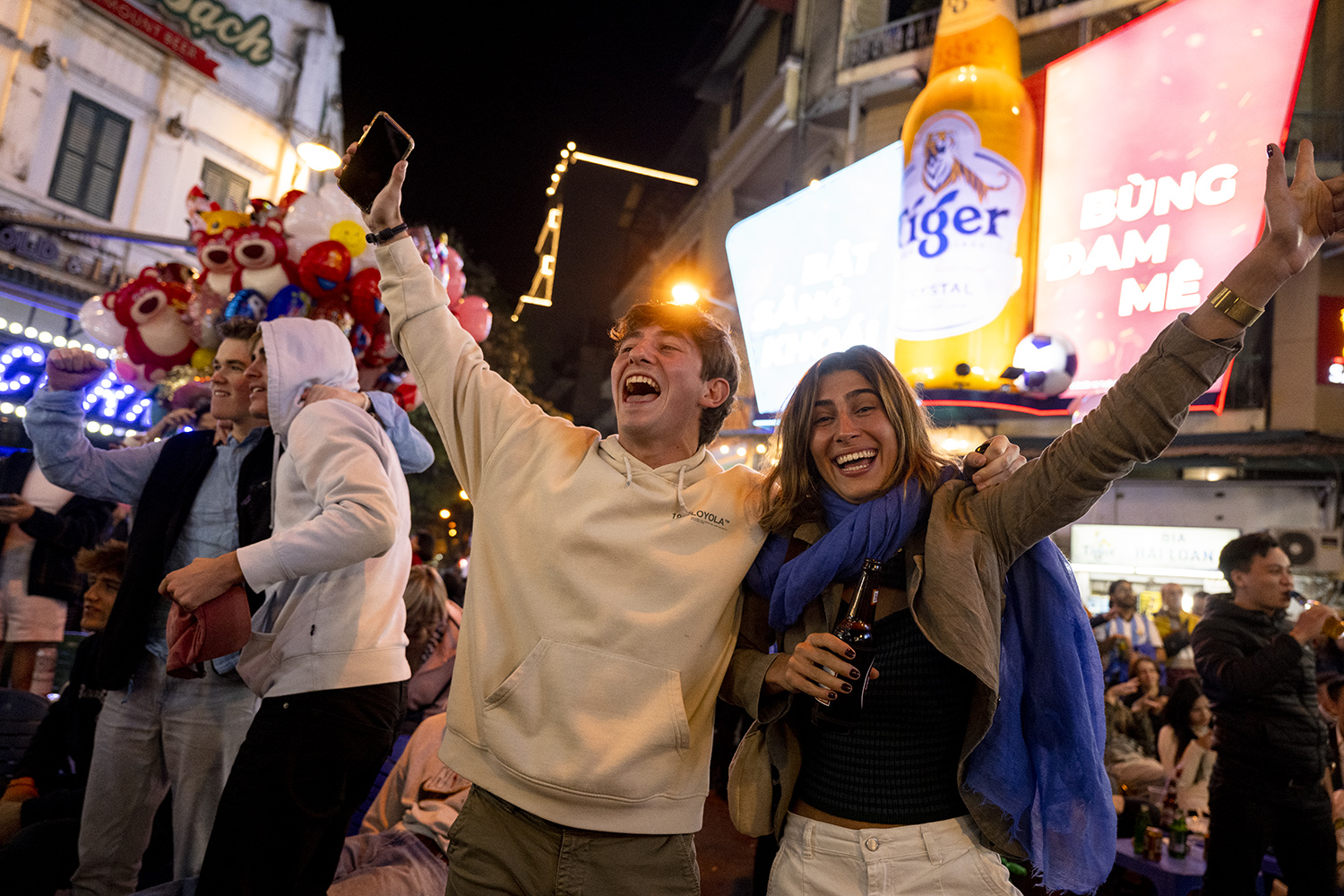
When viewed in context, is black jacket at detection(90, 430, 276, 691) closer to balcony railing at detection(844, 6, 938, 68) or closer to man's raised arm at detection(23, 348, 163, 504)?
man's raised arm at detection(23, 348, 163, 504)

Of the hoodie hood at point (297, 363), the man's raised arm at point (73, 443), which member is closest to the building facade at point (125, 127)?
the man's raised arm at point (73, 443)

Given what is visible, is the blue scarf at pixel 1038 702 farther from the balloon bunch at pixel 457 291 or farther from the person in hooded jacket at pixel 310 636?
the balloon bunch at pixel 457 291

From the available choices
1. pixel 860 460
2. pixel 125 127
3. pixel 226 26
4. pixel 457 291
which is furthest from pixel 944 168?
pixel 226 26

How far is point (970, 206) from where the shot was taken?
9.93 meters

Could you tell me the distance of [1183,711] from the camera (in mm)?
6180

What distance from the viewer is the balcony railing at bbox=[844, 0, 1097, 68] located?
46.1 feet

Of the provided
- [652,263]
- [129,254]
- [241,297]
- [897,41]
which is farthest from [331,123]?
[241,297]

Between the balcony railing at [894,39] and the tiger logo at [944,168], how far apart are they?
4.48 meters

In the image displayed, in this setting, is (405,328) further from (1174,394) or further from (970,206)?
(970,206)

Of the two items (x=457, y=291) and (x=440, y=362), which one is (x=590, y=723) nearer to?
(x=440, y=362)

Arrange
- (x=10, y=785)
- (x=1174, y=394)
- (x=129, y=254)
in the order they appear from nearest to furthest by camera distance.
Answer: (x=1174, y=394) → (x=10, y=785) → (x=129, y=254)

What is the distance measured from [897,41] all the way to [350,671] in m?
15.0

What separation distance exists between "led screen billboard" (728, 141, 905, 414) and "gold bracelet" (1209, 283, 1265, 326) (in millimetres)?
8123

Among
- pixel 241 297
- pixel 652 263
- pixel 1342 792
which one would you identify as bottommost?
pixel 1342 792
